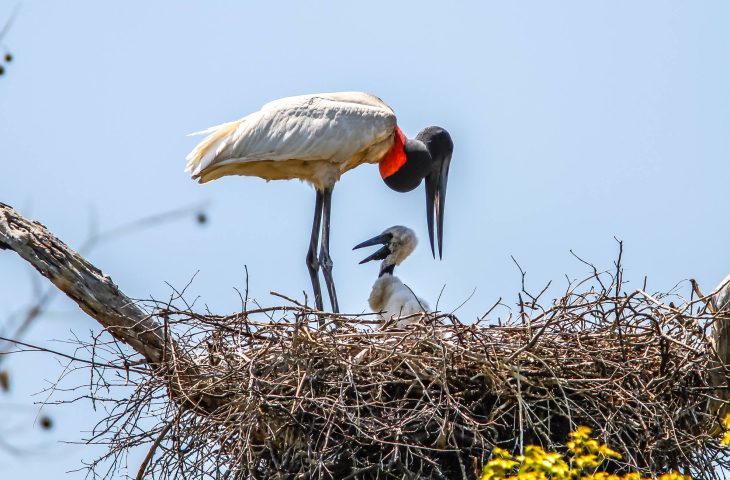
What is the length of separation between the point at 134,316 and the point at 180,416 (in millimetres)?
524

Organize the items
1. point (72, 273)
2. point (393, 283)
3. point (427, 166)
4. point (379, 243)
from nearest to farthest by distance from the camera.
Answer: point (72, 273) < point (393, 283) < point (379, 243) < point (427, 166)

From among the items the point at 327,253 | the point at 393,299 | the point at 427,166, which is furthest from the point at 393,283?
the point at 427,166

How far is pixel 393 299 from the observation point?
7.35 meters

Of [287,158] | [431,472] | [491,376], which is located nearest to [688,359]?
[491,376]

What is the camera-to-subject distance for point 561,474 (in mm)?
3783

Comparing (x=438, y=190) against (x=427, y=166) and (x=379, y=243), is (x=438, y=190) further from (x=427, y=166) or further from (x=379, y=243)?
(x=379, y=243)

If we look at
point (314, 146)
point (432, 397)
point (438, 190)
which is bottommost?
point (432, 397)

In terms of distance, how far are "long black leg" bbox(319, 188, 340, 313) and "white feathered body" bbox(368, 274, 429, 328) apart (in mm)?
441

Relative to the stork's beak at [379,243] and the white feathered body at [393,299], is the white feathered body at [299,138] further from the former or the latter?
the white feathered body at [393,299]

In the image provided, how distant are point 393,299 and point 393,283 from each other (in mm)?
206

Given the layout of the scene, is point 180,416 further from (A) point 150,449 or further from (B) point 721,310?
(B) point 721,310

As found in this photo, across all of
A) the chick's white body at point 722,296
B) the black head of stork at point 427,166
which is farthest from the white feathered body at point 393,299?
the chick's white body at point 722,296

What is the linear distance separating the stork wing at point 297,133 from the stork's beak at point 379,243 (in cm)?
66

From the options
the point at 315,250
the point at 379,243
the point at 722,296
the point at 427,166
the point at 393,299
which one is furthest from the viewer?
the point at 427,166
